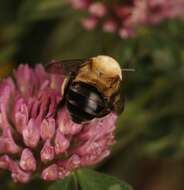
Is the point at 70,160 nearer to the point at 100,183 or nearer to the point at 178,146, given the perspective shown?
the point at 100,183

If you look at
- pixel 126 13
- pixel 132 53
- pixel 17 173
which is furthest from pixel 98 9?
pixel 17 173

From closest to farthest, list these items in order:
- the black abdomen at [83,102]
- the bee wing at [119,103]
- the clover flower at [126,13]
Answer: the black abdomen at [83,102] < the bee wing at [119,103] < the clover flower at [126,13]

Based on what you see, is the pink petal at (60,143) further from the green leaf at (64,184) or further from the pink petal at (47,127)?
the green leaf at (64,184)

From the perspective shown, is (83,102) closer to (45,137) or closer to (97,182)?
(45,137)

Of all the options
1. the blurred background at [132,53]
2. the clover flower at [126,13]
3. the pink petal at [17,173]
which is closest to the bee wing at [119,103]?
the pink petal at [17,173]

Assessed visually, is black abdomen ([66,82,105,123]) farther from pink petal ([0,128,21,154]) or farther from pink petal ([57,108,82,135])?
pink petal ([0,128,21,154])

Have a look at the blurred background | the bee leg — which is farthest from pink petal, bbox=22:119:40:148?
the blurred background
